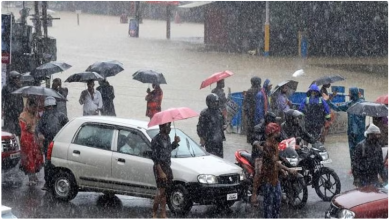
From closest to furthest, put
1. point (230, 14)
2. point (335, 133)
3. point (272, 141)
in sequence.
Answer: point (272, 141), point (335, 133), point (230, 14)

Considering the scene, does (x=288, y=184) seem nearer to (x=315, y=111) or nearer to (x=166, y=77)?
(x=315, y=111)

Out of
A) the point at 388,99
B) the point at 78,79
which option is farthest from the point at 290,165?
the point at 78,79

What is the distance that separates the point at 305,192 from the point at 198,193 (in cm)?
167

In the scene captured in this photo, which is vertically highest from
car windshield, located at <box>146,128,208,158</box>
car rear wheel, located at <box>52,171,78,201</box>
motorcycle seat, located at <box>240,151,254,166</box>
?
car windshield, located at <box>146,128,208,158</box>

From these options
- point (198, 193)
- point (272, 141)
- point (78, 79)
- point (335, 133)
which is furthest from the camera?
point (335, 133)

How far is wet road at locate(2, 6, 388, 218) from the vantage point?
12.2 metres

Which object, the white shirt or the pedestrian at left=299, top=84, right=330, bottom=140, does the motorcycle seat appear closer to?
the pedestrian at left=299, top=84, right=330, bottom=140

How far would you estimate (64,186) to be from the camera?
12570mm

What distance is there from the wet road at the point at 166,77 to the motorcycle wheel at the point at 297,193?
0.41 feet

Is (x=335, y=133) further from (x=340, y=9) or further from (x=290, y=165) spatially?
(x=340, y=9)

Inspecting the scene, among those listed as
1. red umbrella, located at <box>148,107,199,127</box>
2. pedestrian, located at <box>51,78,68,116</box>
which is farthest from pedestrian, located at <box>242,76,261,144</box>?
red umbrella, located at <box>148,107,199,127</box>

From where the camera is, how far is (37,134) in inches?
560

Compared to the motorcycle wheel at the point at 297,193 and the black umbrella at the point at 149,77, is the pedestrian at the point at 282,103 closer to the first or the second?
the black umbrella at the point at 149,77

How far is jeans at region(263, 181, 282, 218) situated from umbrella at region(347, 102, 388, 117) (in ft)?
10.9
